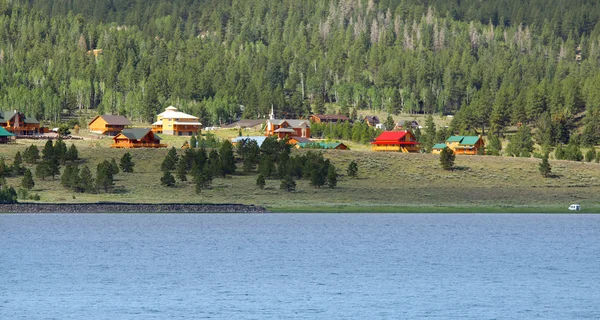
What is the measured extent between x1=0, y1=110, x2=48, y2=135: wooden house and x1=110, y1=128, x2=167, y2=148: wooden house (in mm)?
26625

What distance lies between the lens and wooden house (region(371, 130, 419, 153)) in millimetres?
157000

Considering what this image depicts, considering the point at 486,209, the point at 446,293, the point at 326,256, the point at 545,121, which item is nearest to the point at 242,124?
the point at 545,121

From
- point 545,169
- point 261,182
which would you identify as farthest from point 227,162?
point 545,169

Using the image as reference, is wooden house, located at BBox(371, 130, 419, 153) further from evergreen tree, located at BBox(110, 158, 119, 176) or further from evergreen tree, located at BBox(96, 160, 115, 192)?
evergreen tree, located at BBox(96, 160, 115, 192)

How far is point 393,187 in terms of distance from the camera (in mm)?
122750

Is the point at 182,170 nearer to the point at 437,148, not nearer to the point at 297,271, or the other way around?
the point at 437,148

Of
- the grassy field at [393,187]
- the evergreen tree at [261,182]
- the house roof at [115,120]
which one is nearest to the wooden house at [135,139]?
the grassy field at [393,187]

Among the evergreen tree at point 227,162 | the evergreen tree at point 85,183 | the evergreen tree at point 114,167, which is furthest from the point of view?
the evergreen tree at point 227,162

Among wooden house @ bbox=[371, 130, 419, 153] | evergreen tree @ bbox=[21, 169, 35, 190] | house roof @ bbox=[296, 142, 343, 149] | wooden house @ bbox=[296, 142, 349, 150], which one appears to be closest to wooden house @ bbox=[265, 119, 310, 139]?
house roof @ bbox=[296, 142, 343, 149]

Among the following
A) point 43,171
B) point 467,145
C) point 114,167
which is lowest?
point 43,171

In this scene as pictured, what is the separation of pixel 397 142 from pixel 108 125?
54.0 m

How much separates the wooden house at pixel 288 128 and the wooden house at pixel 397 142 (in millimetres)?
24465

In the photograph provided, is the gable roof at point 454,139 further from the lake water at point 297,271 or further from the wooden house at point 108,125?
the lake water at point 297,271

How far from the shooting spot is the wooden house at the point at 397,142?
157000 millimetres
